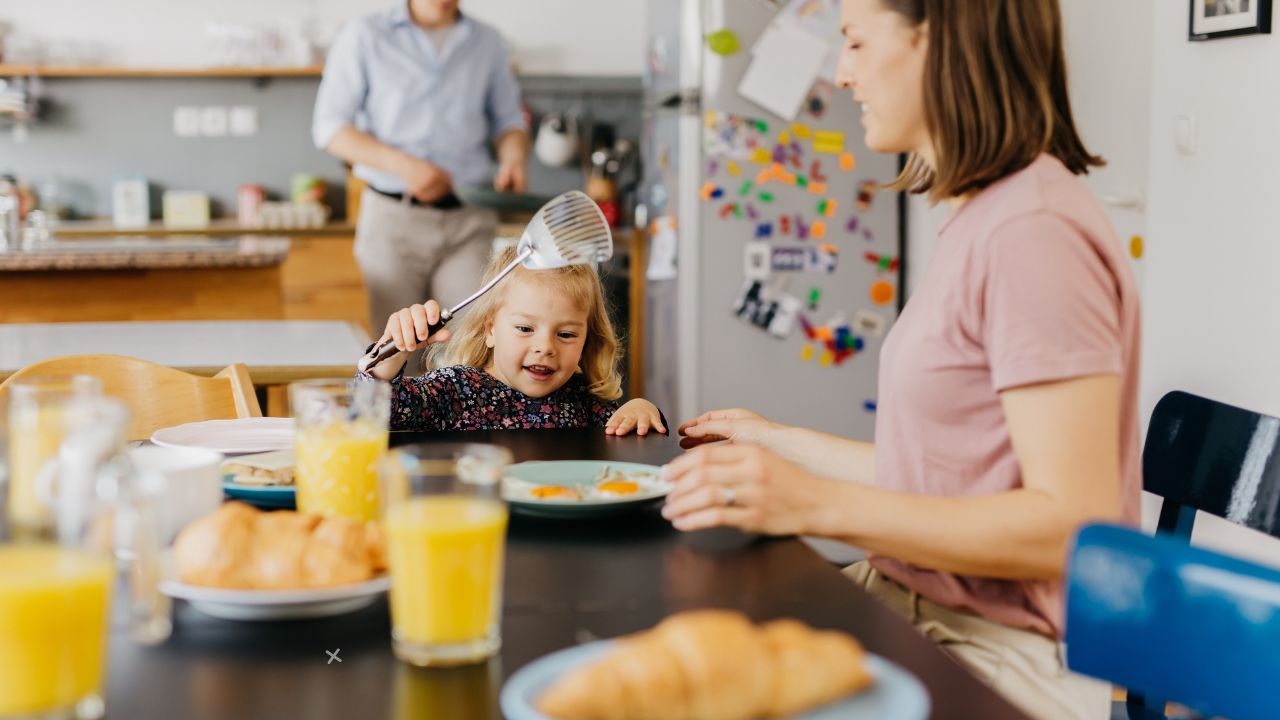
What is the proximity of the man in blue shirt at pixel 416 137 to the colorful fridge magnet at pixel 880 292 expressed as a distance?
105 centimetres

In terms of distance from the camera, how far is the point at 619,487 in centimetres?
120

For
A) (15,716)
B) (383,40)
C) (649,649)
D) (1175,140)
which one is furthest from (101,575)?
(383,40)

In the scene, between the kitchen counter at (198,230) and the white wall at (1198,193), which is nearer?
the white wall at (1198,193)

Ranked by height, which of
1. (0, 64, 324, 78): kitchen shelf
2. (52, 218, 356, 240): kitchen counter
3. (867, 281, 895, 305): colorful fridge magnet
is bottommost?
(867, 281, 895, 305): colorful fridge magnet

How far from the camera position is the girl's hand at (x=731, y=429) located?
151 centimetres

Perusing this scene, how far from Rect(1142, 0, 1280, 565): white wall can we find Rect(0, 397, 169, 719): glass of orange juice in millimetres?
2051

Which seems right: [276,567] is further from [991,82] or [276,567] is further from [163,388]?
[163,388]

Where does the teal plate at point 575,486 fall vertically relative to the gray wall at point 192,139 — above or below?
below

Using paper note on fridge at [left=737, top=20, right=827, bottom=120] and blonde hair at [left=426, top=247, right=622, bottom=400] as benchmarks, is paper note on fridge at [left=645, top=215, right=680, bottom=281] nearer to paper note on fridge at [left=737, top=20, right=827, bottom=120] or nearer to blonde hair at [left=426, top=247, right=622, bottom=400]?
paper note on fridge at [left=737, top=20, right=827, bottom=120]

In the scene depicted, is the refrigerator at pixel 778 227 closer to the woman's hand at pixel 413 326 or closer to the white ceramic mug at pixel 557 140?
the white ceramic mug at pixel 557 140

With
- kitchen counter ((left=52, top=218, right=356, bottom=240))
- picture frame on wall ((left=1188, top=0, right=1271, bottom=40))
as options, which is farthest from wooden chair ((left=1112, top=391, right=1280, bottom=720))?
kitchen counter ((left=52, top=218, right=356, bottom=240))

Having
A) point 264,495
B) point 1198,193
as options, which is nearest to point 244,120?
point 1198,193

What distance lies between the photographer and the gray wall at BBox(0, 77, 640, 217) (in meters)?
5.62

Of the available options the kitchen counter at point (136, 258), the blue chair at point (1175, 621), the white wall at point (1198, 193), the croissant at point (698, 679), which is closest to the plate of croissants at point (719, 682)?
the croissant at point (698, 679)
